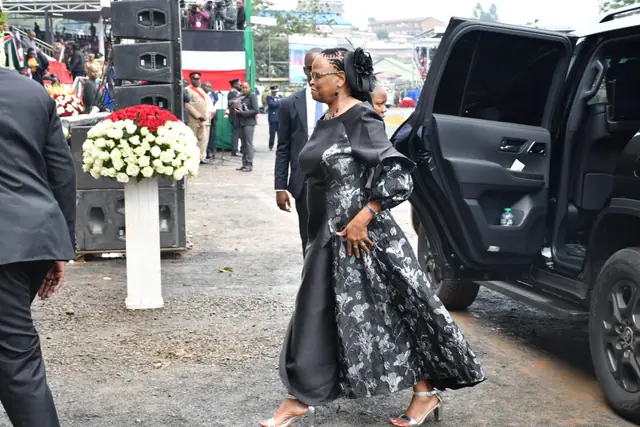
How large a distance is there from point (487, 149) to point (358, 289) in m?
1.95

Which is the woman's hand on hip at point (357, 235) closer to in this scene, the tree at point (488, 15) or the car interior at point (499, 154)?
the car interior at point (499, 154)

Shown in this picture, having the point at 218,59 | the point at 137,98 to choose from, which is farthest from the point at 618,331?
the point at 218,59

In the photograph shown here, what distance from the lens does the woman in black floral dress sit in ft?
14.2

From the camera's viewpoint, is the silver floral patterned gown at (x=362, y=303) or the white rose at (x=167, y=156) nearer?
the silver floral patterned gown at (x=362, y=303)

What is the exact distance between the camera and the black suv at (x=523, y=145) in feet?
18.6

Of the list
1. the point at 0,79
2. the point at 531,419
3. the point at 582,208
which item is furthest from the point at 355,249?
the point at 582,208

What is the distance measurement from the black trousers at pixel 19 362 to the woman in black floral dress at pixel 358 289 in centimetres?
132

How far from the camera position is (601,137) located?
18.5ft

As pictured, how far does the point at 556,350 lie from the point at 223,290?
310cm

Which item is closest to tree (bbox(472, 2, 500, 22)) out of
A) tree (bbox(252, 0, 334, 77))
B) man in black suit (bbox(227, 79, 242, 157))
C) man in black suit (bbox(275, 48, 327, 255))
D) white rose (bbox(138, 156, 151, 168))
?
man in black suit (bbox(275, 48, 327, 255))

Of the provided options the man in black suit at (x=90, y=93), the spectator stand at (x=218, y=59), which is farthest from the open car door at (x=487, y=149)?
the spectator stand at (x=218, y=59)

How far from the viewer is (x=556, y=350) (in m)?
6.13

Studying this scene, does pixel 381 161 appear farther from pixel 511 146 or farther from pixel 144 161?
pixel 144 161

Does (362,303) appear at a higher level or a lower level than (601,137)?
lower
